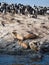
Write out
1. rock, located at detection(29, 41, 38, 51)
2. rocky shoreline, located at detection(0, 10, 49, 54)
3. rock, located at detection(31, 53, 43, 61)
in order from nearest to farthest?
rock, located at detection(31, 53, 43, 61)
rock, located at detection(29, 41, 38, 51)
rocky shoreline, located at detection(0, 10, 49, 54)

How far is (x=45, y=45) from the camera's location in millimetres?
25938

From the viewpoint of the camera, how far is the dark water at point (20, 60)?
22.2 meters

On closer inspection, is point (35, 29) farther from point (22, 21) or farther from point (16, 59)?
point (16, 59)

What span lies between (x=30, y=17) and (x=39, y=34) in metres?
7.05

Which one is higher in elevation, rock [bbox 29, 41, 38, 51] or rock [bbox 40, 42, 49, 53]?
rock [bbox 29, 41, 38, 51]

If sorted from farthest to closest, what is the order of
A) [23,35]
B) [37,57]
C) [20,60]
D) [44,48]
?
[23,35], [44,48], [37,57], [20,60]

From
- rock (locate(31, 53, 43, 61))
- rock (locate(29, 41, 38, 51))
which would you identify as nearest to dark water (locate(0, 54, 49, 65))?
rock (locate(31, 53, 43, 61))

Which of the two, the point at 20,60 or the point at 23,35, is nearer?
the point at 20,60

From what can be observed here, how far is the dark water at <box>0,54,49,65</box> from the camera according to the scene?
72.8 ft

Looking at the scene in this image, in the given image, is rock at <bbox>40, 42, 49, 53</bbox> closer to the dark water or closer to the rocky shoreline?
the rocky shoreline

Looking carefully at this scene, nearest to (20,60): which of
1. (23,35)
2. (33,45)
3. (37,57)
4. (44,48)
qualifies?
(37,57)

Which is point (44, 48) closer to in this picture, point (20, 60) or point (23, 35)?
point (23, 35)

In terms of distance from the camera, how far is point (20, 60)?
75.9ft

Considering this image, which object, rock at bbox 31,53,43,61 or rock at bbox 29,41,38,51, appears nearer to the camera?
rock at bbox 31,53,43,61
